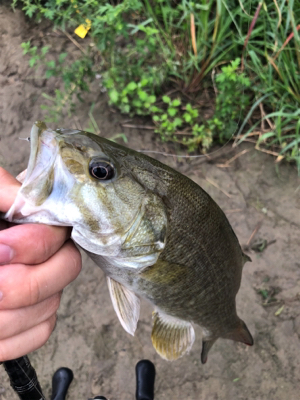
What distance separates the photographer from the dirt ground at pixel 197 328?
7.37 feet

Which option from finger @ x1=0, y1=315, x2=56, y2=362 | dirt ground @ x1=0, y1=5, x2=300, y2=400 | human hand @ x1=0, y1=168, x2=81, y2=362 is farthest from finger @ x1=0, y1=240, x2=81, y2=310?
A: dirt ground @ x1=0, y1=5, x2=300, y2=400

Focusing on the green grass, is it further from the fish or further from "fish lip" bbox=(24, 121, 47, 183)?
"fish lip" bbox=(24, 121, 47, 183)

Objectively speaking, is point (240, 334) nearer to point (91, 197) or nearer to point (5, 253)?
point (91, 197)

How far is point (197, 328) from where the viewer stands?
2318 mm

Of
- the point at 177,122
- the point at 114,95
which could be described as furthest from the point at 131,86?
the point at 177,122

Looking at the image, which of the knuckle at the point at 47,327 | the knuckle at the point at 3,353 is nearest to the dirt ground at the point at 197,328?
the knuckle at the point at 47,327

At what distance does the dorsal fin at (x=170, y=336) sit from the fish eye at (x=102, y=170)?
857mm

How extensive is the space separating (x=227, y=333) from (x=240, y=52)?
2.31m

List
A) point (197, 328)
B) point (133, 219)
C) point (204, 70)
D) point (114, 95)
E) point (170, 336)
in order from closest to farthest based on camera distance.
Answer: point (133, 219) < point (170, 336) < point (197, 328) < point (114, 95) < point (204, 70)

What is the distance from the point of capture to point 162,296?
4.46 ft

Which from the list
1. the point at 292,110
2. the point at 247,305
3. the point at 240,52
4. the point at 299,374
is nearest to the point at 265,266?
the point at 247,305

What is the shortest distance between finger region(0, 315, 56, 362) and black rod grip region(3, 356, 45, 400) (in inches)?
11.5

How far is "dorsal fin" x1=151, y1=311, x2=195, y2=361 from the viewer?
161 cm

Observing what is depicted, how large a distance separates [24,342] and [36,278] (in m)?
0.24
